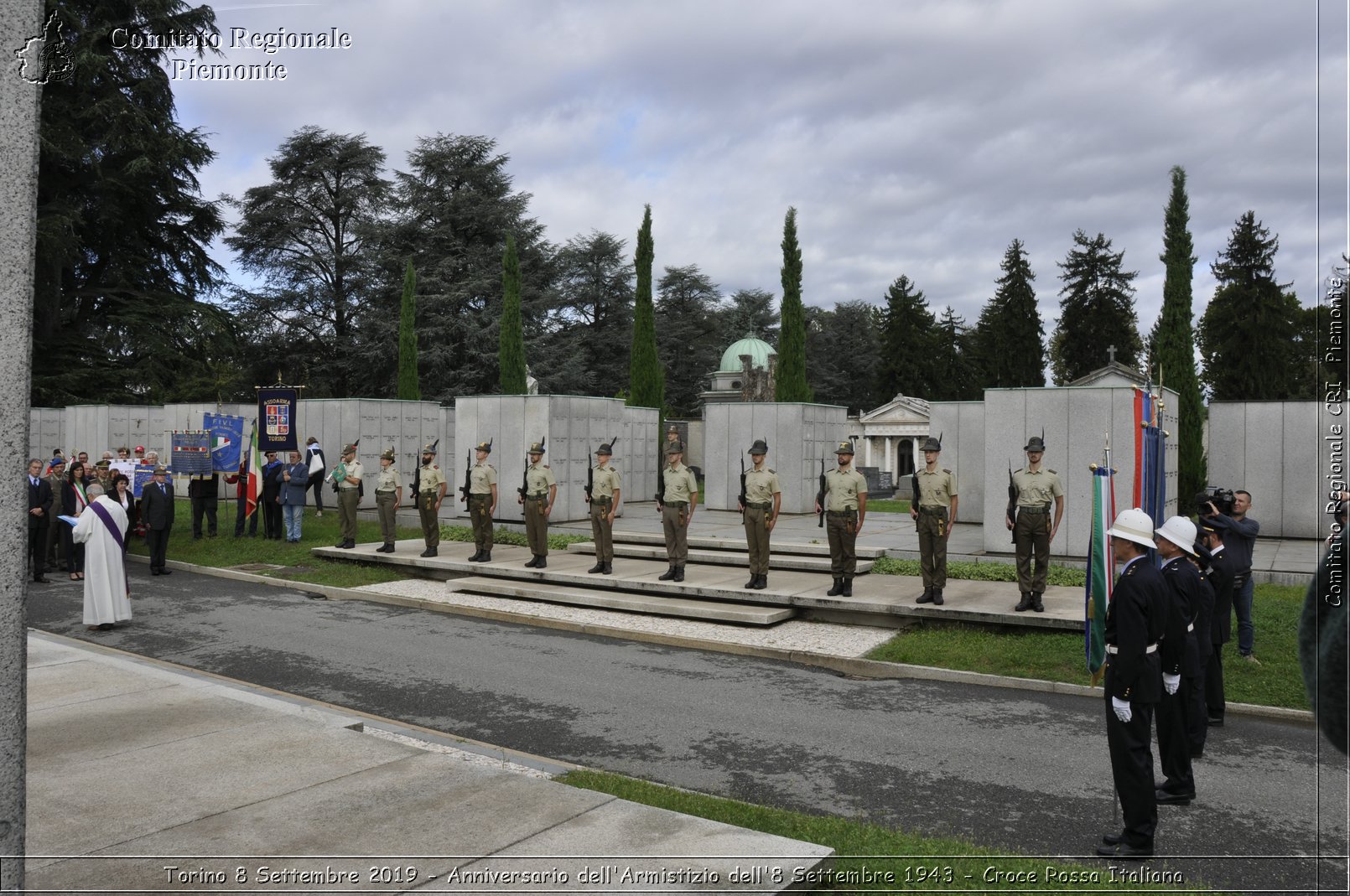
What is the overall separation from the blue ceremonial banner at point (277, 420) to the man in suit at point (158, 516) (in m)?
2.86

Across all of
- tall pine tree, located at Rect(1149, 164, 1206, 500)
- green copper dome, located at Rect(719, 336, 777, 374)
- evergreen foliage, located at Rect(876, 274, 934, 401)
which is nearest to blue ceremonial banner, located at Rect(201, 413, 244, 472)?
tall pine tree, located at Rect(1149, 164, 1206, 500)

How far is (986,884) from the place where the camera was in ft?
14.2

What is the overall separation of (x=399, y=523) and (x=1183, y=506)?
64.2 feet

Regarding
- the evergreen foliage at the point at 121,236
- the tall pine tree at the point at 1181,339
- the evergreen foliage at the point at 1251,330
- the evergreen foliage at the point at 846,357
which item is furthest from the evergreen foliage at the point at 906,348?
the evergreen foliage at the point at 121,236

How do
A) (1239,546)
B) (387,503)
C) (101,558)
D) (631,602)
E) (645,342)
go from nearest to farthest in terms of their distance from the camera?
(1239,546), (101,558), (631,602), (387,503), (645,342)

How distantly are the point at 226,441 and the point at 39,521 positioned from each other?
3874 millimetres

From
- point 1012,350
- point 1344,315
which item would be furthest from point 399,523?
point 1012,350

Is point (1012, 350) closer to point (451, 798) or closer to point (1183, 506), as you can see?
point (1183, 506)

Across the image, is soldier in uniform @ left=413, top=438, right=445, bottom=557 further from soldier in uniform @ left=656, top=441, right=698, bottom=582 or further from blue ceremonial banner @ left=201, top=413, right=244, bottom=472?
blue ceremonial banner @ left=201, top=413, right=244, bottom=472

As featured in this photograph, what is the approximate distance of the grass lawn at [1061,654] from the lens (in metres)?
8.19

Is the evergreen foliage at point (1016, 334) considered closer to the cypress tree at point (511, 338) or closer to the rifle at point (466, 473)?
the cypress tree at point (511, 338)

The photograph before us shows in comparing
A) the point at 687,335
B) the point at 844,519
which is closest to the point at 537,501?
the point at 844,519

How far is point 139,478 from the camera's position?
19156mm

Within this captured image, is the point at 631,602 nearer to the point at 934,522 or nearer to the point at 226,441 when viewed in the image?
the point at 934,522
